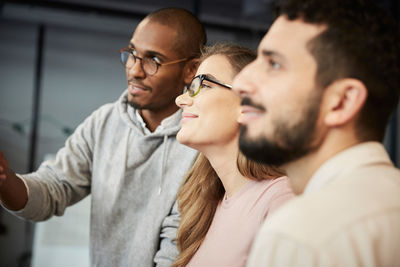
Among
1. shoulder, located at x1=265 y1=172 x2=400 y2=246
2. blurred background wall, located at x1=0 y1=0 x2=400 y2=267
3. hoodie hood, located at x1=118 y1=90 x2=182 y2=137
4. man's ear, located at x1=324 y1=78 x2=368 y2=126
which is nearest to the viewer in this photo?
shoulder, located at x1=265 y1=172 x2=400 y2=246

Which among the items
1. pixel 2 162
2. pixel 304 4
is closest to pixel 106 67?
pixel 2 162

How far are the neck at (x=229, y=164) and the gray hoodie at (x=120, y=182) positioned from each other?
0.34m

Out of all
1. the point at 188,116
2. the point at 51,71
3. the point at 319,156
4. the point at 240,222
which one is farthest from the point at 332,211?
the point at 51,71

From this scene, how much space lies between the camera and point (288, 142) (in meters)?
0.80

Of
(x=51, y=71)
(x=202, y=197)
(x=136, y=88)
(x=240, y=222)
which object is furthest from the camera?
(x=51, y=71)

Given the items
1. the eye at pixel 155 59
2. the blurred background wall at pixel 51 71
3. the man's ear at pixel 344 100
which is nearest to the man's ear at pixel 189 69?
the eye at pixel 155 59

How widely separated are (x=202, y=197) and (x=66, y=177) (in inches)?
25.7

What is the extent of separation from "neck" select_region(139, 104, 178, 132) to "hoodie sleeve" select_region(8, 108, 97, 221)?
0.22 metres

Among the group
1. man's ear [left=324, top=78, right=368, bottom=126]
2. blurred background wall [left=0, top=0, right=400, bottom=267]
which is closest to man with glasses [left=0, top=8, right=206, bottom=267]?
man's ear [left=324, top=78, right=368, bottom=126]

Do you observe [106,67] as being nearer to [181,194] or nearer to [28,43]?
[28,43]

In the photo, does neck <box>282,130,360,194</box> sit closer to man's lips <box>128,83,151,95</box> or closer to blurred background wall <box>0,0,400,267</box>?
man's lips <box>128,83,151,95</box>

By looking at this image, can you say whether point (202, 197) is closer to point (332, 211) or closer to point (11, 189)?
point (11, 189)

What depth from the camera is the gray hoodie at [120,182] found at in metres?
1.63

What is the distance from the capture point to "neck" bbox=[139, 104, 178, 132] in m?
1.80
